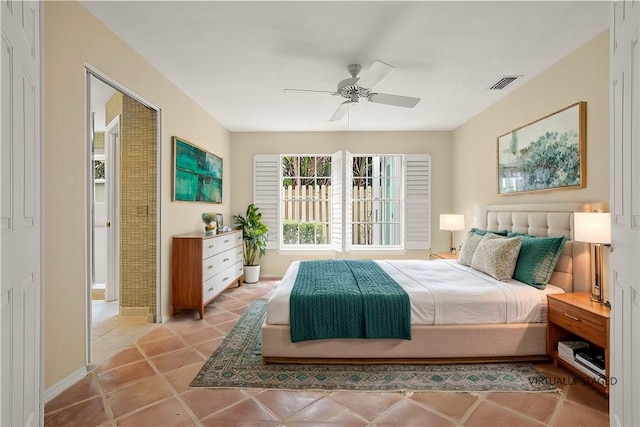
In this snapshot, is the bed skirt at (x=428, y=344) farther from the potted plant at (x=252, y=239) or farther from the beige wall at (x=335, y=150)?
the beige wall at (x=335, y=150)

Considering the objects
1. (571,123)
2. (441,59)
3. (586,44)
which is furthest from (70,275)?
(586,44)

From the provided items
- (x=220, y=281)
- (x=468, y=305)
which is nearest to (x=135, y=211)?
(x=220, y=281)

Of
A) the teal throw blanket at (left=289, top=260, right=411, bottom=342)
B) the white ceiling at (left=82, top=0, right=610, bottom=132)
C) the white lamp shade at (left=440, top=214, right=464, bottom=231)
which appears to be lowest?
the teal throw blanket at (left=289, top=260, right=411, bottom=342)

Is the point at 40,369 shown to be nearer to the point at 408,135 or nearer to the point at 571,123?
the point at 571,123

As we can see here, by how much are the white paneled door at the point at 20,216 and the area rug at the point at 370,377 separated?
1.13m

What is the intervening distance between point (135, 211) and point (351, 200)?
328 cm

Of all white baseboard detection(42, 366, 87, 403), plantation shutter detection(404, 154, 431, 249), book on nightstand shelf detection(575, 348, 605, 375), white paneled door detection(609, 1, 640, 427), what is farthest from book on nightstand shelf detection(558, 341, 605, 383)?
white baseboard detection(42, 366, 87, 403)

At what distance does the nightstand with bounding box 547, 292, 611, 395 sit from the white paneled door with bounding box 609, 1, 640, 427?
2.23ft

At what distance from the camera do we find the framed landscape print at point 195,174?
3.66 meters

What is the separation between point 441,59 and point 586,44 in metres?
1.12

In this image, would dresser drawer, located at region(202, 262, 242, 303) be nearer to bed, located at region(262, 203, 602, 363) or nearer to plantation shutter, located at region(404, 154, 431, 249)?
bed, located at region(262, 203, 602, 363)

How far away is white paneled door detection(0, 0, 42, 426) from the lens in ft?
3.56

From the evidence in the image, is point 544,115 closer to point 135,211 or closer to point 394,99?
point 394,99

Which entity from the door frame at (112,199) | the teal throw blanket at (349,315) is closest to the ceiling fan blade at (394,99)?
the teal throw blanket at (349,315)
